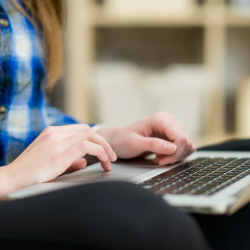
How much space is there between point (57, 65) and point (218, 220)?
572 millimetres

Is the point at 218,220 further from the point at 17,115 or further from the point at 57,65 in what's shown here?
the point at 57,65

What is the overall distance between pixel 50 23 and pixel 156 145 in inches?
16.0

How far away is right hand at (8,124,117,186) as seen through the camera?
Answer: 596 mm

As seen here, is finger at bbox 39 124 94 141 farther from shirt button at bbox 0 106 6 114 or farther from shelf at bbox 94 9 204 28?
shelf at bbox 94 9 204 28

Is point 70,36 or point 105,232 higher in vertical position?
point 70,36

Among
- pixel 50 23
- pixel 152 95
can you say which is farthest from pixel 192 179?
pixel 152 95

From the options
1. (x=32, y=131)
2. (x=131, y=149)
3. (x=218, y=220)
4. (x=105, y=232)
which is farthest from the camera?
(x=32, y=131)

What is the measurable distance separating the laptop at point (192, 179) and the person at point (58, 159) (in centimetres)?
2

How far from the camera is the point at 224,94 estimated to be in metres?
2.22

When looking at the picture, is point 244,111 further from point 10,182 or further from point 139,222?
point 139,222

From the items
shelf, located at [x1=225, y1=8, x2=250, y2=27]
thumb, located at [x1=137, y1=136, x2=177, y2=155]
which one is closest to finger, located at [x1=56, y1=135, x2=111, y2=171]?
thumb, located at [x1=137, y1=136, x2=177, y2=155]

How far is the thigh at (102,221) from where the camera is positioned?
0.40 meters

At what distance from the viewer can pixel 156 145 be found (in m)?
0.74

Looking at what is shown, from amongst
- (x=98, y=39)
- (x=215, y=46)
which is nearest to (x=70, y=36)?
(x=98, y=39)
